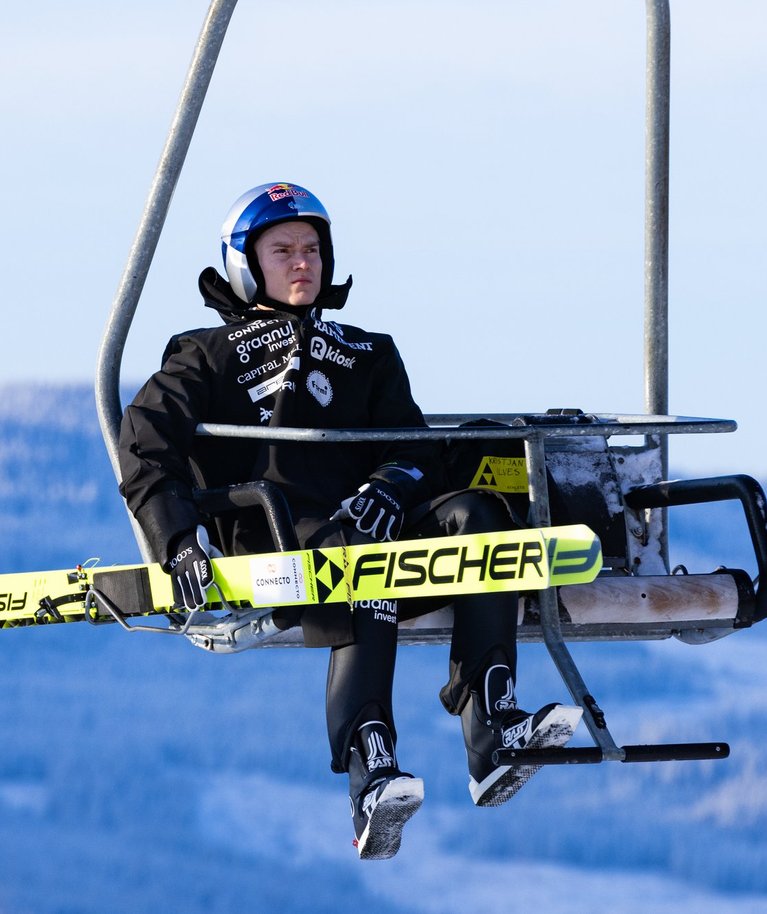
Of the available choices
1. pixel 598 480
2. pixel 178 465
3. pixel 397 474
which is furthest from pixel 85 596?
pixel 598 480

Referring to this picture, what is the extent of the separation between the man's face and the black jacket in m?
0.08

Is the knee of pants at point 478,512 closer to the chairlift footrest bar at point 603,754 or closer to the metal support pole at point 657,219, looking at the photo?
the chairlift footrest bar at point 603,754

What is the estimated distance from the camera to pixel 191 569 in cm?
568

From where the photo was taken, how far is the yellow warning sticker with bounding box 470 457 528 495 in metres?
6.48

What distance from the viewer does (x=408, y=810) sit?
5504mm

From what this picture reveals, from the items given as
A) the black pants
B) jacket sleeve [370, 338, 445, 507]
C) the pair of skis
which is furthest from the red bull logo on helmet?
the pair of skis

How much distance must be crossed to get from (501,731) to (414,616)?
0.42 m

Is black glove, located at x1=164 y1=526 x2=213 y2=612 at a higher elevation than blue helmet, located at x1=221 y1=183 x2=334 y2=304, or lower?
lower

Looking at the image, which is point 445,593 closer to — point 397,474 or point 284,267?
point 397,474

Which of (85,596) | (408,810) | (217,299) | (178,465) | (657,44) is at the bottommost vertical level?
(408,810)

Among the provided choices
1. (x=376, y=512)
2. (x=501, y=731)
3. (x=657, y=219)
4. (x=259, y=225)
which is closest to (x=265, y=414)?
(x=376, y=512)

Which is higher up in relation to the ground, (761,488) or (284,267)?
(284,267)

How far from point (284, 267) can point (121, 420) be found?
0.70 meters

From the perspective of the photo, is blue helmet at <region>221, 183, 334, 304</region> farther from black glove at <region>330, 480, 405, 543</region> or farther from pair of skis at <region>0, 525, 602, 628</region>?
pair of skis at <region>0, 525, 602, 628</region>
